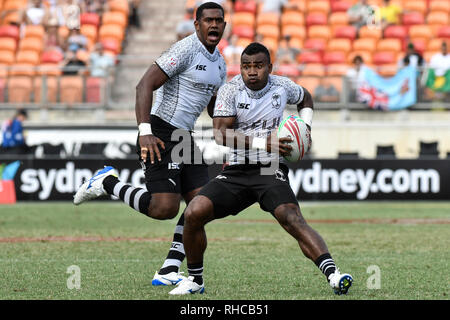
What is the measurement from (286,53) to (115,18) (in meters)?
5.80

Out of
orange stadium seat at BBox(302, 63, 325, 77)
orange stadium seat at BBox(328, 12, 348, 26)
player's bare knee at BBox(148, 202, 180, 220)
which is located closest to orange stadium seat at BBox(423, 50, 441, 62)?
orange stadium seat at BBox(328, 12, 348, 26)

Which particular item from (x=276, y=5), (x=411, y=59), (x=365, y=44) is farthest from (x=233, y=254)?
(x=276, y=5)

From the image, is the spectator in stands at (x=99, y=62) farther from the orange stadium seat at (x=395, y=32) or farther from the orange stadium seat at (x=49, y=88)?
the orange stadium seat at (x=395, y=32)

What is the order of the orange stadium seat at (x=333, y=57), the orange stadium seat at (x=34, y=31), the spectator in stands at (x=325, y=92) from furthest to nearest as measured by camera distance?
the orange stadium seat at (x=34, y=31)
the orange stadium seat at (x=333, y=57)
the spectator in stands at (x=325, y=92)

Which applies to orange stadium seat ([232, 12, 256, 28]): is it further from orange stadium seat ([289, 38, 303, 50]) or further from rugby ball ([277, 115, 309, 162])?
rugby ball ([277, 115, 309, 162])

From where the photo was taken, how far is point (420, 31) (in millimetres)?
25781

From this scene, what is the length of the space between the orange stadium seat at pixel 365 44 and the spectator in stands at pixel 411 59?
2027 millimetres

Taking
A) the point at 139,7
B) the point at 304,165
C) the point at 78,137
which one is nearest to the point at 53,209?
the point at 78,137

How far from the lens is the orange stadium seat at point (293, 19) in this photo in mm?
26062

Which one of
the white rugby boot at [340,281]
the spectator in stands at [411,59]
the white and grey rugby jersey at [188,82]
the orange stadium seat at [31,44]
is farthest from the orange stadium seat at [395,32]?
Answer: the white rugby boot at [340,281]

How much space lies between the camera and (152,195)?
873cm

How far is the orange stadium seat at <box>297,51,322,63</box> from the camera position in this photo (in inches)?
957

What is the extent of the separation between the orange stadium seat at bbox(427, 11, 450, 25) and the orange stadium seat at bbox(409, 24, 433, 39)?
48cm
